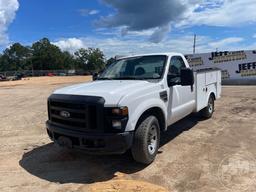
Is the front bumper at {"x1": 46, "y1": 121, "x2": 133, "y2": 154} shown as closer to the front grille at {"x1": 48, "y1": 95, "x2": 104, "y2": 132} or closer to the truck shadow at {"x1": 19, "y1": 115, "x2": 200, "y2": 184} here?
the front grille at {"x1": 48, "y1": 95, "x2": 104, "y2": 132}

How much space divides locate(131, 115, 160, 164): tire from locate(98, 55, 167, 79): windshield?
1.12m

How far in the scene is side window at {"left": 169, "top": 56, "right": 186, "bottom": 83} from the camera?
6766 mm

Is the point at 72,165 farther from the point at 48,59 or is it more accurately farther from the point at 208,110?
the point at 48,59

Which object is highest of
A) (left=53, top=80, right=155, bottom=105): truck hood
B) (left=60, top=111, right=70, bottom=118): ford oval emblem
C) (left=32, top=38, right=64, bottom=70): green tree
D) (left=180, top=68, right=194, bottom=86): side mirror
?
(left=32, top=38, right=64, bottom=70): green tree

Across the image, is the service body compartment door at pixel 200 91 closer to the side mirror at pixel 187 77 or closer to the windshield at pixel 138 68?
the windshield at pixel 138 68

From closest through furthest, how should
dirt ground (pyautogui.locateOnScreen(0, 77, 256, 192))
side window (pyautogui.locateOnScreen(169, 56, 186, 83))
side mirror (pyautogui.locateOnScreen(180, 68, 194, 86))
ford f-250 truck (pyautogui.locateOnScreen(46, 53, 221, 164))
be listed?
dirt ground (pyautogui.locateOnScreen(0, 77, 256, 192)), ford f-250 truck (pyautogui.locateOnScreen(46, 53, 221, 164)), side mirror (pyautogui.locateOnScreen(180, 68, 194, 86)), side window (pyautogui.locateOnScreen(169, 56, 186, 83))

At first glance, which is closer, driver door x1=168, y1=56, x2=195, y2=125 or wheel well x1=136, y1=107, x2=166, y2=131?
wheel well x1=136, y1=107, x2=166, y2=131

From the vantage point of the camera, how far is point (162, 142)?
7316 millimetres

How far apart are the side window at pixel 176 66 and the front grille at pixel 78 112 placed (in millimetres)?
2173

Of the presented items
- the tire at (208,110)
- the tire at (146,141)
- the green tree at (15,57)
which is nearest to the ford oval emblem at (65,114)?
the tire at (146,141)

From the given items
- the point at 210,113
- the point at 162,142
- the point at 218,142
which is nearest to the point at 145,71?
the point at 162,142

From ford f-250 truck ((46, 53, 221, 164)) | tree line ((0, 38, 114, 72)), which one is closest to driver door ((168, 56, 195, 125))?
ford f-250 truck ((46, 53, 221, 164))

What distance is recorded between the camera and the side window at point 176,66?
266 inches

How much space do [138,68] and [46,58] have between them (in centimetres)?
11776
